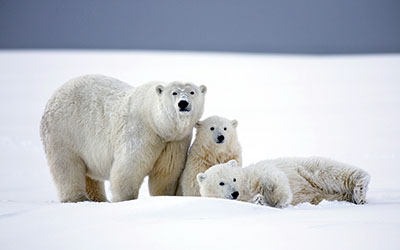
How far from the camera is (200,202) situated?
12.2 feet

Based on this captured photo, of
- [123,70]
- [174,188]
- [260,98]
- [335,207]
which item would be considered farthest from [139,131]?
[123,70]

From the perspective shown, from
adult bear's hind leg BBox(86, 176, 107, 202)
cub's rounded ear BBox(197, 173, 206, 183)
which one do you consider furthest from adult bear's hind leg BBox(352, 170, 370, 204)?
adult bear's hind leg BBox(86, 176, 107, 202)

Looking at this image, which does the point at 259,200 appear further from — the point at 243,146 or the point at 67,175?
the point at 243,146

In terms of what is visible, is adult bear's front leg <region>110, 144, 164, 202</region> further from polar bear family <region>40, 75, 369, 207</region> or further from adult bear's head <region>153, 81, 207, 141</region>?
adult bear's head <region>153, 81, 207, 141</region>

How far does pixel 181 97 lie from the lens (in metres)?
4.83

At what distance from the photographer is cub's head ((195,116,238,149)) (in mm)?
5098

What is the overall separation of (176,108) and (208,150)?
0.57 m

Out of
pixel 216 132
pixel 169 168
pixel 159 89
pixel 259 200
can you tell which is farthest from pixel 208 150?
pixel 259 200

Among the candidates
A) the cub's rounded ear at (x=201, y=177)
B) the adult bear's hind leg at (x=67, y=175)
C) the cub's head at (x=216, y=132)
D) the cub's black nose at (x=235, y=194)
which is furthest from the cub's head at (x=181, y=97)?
the adult bear's hind leg at (x=67, y=175)

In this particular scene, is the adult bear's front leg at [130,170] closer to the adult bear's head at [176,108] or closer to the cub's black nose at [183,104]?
the adult bear's head at [176,108]

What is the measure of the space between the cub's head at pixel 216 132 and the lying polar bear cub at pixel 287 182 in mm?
408

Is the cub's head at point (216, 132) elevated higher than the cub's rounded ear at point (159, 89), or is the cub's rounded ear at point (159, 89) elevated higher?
the cub's rounded ear at point (159, 89)

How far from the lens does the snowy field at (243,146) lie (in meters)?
3.07

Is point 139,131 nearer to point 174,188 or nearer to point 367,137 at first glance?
point 174,188
